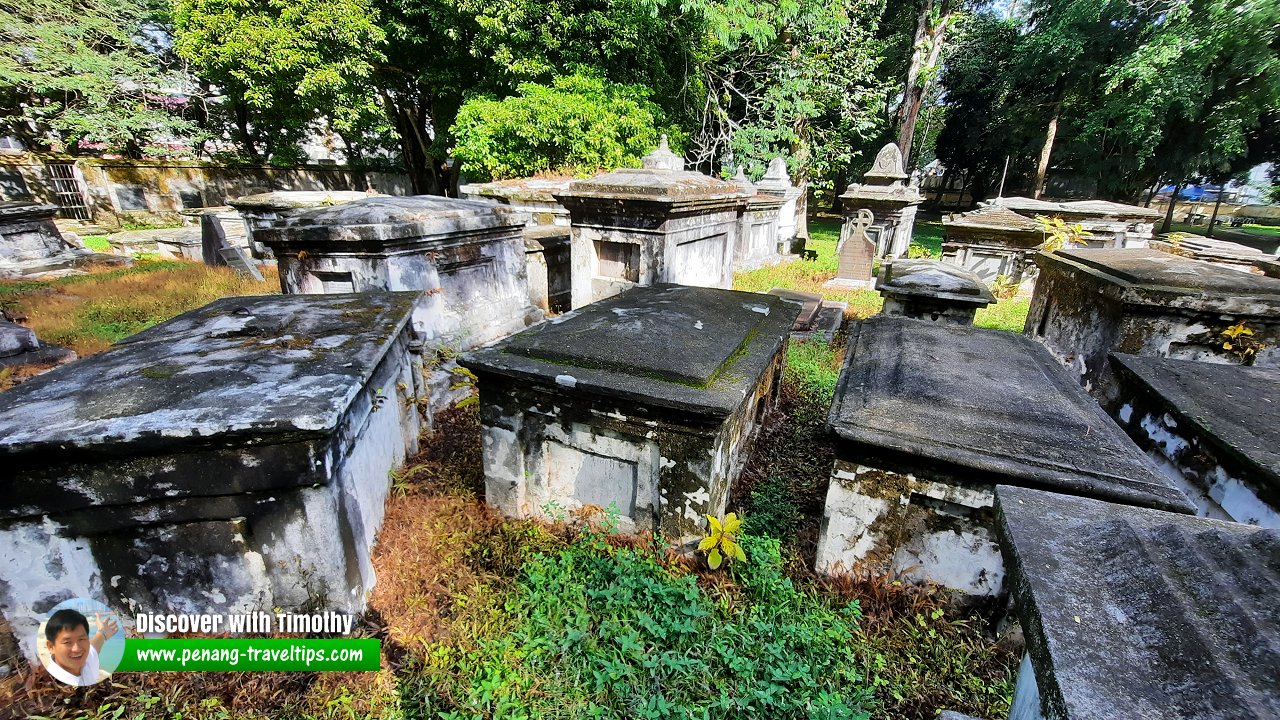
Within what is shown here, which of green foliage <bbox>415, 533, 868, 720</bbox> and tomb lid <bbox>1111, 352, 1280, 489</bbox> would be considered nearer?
green foliage <bbox>415, 533, 868, 720</bbox>

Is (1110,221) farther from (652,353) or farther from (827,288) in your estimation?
(652,353)

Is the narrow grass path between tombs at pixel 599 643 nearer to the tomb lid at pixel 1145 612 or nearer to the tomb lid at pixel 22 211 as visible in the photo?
the tomb lid at pixel 1145 612

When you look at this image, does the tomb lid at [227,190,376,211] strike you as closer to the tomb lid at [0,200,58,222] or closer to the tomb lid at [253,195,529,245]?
the tomb lid at [0,200,58,222]

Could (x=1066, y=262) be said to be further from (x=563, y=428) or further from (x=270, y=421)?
(x=270, y=421)

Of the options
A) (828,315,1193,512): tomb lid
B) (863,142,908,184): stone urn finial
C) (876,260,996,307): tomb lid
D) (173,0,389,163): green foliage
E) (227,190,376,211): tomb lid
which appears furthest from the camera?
(863,142,908,184): stone urn finial

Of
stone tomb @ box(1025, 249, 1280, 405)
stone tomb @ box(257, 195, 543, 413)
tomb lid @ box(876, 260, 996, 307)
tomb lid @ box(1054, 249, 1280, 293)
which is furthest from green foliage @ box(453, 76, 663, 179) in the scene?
stone tomb @ box(1025, 249, 1280, 405)

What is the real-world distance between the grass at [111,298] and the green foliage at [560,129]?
4.37 metres

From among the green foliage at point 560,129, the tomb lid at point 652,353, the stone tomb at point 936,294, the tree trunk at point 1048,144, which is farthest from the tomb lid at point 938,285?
the tree trunk at point 1048,144

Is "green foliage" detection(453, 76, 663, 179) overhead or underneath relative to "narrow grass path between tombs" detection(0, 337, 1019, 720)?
overhead

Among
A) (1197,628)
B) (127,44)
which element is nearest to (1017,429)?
(1197,628)

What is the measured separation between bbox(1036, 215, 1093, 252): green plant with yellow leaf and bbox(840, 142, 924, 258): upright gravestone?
8.58 feet

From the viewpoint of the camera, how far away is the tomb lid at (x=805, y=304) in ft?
21.3

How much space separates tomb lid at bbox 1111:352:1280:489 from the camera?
6.81 feet

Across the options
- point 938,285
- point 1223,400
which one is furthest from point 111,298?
point 1223,400
